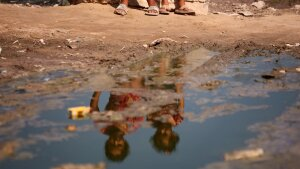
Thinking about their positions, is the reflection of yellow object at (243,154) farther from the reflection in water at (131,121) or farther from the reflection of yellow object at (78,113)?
the reflection of yellow object at (78,113)

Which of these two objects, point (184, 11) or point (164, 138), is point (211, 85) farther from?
point (184, 11)

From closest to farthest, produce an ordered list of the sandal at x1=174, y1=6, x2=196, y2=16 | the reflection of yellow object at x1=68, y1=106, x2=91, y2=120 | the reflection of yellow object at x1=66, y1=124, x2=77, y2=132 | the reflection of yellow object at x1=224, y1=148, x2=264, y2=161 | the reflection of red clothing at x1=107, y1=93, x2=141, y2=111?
the reflection of yellow object at x1=224, y1=148, x2=264, y2=161 < the reflection of yellow object at x1=66, y1=124, x2=77, y2=132 < the reflection of yellow object at x1=68, y1=106, x2=91, y2=120 < the reflection of red clothing at x1=107, y1=93, x2=141, y2=111 < the sandal at x1=174, y1=6, x2=196, y2=16

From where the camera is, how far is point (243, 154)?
208 centimetres

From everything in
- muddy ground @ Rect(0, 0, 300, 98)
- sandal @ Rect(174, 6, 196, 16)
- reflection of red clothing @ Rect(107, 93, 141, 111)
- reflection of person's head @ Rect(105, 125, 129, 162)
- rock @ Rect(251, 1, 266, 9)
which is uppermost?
sandal @ Rect(174, 6, 196, 16)

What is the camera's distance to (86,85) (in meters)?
3.32

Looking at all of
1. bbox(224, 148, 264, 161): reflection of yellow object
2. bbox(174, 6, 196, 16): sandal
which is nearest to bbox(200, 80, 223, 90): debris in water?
bbox(224, 148, 264, 161): reflection of yellow object

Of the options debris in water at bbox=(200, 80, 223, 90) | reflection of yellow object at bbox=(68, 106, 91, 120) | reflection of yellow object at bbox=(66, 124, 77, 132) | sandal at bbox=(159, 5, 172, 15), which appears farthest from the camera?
sandal at bbox=(159, 5, 172, 15)

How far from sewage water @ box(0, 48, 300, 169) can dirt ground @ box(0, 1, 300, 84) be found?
2.48 ft

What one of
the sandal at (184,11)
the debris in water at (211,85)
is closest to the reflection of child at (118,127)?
the debris in water at (211,85)

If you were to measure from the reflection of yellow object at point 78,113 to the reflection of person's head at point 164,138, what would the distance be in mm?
511

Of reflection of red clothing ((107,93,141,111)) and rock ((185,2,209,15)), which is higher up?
rock ((185,2,209,15))

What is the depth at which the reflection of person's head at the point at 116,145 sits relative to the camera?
82.9 inches

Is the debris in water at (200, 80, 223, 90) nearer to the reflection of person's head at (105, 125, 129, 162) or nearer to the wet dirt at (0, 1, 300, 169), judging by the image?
the wet dirt at (0, 1, 300, 169)

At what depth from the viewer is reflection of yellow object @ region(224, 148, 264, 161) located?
2.05m
